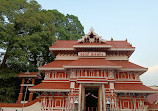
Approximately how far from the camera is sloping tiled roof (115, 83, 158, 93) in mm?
13438

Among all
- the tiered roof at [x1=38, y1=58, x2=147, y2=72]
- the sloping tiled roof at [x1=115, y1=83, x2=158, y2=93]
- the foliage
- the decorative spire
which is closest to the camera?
the sloping tiled roof at [x1=115, y1=83, x2=158, y2=93]

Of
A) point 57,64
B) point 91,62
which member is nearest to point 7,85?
point 57,64

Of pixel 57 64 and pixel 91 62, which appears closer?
pixel 91 62

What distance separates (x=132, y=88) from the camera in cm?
1395

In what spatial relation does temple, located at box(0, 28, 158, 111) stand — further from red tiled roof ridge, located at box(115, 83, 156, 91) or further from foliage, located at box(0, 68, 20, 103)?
foliage, located at box(0, 68, 20, 103)

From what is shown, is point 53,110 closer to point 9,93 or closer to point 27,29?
point 9,93

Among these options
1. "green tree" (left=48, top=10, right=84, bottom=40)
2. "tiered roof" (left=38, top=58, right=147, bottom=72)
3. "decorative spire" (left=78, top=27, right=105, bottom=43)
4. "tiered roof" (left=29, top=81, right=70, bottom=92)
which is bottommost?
"tiered roof" (left=29, top=81, right=70, bottom=92)

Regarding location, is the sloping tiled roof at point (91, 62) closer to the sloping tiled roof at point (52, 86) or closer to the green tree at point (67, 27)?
the sloping tiled roof at point (52, 86)

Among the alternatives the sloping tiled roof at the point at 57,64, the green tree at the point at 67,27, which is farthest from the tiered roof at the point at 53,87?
the green tree at the point at 67,27

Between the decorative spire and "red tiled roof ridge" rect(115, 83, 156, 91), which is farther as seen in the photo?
the decorative spire

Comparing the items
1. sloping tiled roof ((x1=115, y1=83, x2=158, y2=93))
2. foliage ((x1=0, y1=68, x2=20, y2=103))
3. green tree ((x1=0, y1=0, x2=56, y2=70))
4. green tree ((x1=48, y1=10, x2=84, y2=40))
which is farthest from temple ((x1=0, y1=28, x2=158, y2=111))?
green tree ((x1=48, y1=10, x2=84, y2=40))

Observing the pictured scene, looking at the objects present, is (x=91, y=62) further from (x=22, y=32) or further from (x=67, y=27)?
(x=67, y=27)

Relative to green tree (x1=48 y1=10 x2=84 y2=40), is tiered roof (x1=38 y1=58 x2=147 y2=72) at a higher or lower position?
lower

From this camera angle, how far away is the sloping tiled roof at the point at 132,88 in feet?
44.1
